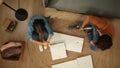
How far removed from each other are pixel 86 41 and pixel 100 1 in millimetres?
291

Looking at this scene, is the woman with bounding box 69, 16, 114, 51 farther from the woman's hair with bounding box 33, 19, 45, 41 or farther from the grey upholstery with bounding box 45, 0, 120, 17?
the woman's hair with bounding box 33, 19, 45, 41

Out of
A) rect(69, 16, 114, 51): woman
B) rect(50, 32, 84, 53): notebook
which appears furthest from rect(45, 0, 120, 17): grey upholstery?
rect(50, 32, 84, 53): notebook

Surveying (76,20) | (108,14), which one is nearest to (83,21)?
(76,20)

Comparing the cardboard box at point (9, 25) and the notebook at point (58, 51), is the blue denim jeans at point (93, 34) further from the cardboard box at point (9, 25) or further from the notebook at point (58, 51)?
the cardboard box at point (9, 25)

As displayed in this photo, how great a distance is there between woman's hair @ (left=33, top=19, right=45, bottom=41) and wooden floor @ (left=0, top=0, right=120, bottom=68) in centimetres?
11

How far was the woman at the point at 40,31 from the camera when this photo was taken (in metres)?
1.68

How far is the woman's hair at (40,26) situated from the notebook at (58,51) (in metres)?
0.12

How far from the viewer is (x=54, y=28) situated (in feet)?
5.87

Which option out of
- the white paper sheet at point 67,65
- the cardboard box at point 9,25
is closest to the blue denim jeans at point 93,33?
the white paper sheet at point 67,65

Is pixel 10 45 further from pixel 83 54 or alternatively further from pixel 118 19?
pixel 118 19

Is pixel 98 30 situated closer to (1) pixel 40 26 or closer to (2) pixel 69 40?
(2) pixel 69 40

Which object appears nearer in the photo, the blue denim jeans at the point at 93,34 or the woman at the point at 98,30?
the woman at the point at 98,30

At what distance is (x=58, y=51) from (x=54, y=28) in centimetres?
16

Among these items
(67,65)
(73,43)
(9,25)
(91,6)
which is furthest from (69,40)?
(9,25)
